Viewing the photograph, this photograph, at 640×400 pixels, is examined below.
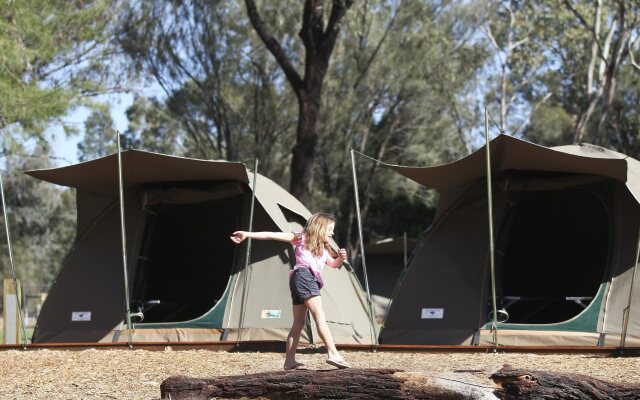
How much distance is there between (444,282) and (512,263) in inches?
57.4

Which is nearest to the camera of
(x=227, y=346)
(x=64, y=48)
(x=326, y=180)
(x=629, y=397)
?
(x=629, y=397)

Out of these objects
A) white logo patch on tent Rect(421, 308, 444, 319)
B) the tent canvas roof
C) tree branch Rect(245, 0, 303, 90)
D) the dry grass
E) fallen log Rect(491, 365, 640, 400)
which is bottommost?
the dry grass

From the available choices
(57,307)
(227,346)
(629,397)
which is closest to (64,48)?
(57,307)

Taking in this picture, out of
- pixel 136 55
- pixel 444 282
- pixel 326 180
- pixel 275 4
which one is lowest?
pixel 444 282

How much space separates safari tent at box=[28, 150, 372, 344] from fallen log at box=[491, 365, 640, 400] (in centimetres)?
408

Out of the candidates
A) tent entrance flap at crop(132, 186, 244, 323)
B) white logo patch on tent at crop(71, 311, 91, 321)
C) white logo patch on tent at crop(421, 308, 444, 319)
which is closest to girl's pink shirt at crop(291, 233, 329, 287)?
white logo patch on tent at crop(421, 308, 444, 319)

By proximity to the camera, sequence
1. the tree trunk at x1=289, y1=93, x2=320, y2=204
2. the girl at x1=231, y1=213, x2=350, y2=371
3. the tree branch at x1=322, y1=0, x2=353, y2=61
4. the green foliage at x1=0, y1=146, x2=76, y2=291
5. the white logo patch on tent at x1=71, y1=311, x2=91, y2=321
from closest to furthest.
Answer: the girl at x1=231, y1=213, x2=350, y2=371
the white logo patch on tent at x1=71, y1=311, x2=91, y2=321
the tree branch at x1=322, y1=0, x2=353, y2=61
the tree trunk at x1=289, y1=93, x2=320, y2=204
the green foliage at x1=0, y1=146, x2=76, y2=291

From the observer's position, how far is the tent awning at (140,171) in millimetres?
8977

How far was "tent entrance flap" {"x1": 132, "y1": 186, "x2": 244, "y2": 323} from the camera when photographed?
10.8 metres

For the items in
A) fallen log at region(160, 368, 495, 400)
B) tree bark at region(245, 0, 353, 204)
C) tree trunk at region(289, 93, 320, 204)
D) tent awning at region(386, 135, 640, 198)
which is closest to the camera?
fallen log at region(160, 368, 495, 400)

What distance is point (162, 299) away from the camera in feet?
36.3

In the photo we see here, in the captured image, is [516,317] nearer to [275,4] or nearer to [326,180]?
[275,4]

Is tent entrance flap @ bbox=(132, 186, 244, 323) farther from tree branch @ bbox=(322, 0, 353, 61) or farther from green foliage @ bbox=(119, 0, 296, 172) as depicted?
green foliage @ bbox=(119, 0, 296, 172)

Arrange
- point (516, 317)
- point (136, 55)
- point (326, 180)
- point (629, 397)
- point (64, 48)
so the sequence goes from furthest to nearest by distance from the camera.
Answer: point (326, 180) → point (136, 55) → point (64, 48) → point (516, 317) → point (629, 397)
